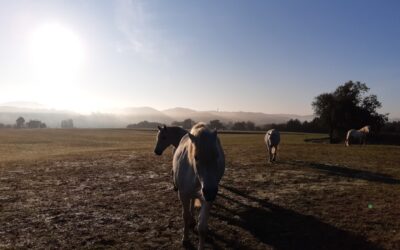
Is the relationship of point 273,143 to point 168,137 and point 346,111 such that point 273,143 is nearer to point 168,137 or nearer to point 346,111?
point 168,137

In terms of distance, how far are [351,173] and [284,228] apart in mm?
10960

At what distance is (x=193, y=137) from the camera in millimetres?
Answer: 7203

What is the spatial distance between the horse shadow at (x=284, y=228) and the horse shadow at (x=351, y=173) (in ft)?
25.0

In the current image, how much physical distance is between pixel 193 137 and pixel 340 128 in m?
62.1

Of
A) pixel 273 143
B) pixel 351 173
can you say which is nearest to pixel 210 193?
pixel 351 173

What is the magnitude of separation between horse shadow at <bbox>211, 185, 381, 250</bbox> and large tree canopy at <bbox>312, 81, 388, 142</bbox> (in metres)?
54.1

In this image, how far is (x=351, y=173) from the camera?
18922 mm

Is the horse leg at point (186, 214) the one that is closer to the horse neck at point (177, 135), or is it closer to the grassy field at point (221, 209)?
the grassy field at point (221, 209)

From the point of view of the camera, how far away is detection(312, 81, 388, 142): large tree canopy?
204 ft

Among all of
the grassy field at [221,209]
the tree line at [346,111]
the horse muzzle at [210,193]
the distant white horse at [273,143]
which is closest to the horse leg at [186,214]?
the grassy field at [221,209]

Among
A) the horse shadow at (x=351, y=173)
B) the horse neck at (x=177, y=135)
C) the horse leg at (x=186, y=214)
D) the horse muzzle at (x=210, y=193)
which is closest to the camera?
the horse muzzle at (x=210, y=193)

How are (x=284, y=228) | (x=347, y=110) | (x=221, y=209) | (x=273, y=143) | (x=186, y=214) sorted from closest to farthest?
(x=186, y=214) → (x=284, y=228) → (x=221, y=209) → (x=273, y=143) → (x=347, y=110)

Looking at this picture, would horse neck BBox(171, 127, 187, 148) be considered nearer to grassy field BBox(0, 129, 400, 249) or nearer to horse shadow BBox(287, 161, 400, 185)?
grassy field BBox(0, 129, 400, 249)

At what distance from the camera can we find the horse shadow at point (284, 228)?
27.9 ft
